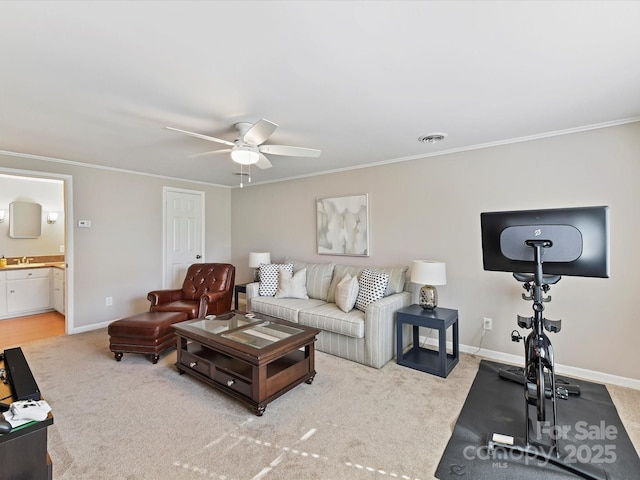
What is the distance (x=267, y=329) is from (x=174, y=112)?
2.00 metres

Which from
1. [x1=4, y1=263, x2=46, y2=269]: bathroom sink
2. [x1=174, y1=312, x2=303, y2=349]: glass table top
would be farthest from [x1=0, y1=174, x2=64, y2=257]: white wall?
[x1=174, y1=312, x2=303, y2=349]: glass table top

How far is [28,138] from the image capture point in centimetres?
299

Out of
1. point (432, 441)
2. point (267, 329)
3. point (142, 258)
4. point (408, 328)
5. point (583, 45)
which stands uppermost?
point (583, 45)

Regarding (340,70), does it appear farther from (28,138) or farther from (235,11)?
(28,138)

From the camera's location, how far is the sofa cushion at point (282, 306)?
3.57m

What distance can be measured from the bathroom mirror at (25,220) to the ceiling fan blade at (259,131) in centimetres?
549

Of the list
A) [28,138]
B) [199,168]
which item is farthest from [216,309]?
[28,138]

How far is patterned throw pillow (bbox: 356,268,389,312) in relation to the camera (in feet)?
10.9

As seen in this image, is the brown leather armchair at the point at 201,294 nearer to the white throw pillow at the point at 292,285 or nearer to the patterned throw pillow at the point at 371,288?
the white throw pillow at the point at 292,285

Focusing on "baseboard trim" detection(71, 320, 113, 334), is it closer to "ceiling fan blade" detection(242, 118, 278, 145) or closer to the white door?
the white door

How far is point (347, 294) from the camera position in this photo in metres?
3.39

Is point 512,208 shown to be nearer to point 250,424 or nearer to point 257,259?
point 250,424

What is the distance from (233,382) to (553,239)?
96.6 inches

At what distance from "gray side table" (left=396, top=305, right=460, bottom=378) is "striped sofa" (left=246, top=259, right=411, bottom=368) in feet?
0.39
